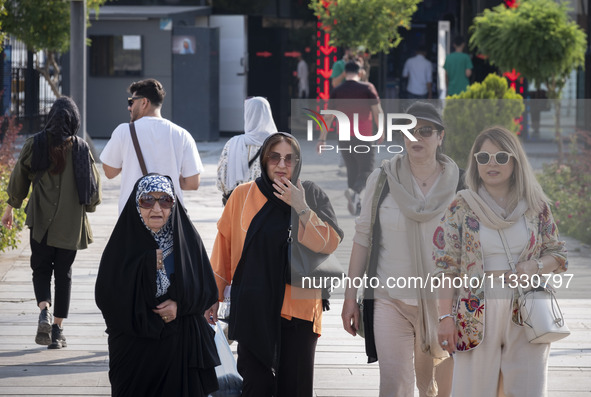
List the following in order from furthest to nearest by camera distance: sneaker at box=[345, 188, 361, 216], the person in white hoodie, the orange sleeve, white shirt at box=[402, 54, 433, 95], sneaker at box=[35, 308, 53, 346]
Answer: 1. white shirt at box=[402, 54, 433, 95]
2. the person in white hoodie
3. sneaker at box=[35, 308, 53, 346]
4. sneaker at box=[345, 188, 361, 216]
5. the orange sleeve

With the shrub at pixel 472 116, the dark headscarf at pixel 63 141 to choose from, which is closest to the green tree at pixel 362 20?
the shrub at pixel 472 116

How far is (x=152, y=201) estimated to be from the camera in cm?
510

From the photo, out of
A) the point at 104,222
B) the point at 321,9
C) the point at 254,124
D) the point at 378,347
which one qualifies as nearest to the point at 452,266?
the point at 378,347

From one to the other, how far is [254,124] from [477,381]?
3416mm

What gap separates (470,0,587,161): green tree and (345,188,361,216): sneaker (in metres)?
11.5

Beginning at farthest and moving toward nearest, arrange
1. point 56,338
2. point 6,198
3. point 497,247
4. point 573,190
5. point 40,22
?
point 40,22, point 573,190, point 6,198, point 56,338, point 497,247

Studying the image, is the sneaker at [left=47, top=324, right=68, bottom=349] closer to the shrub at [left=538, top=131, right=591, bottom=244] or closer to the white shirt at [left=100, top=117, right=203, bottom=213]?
the white shirt at [left=100, top=117, right=203, bottom=213]

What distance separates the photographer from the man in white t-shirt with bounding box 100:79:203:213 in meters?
7.21

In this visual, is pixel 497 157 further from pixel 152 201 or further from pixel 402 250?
pixel 152 201

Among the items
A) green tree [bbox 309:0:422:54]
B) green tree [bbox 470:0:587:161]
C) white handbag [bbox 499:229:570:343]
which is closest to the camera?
white handbag [bbox 499:229:570:343]

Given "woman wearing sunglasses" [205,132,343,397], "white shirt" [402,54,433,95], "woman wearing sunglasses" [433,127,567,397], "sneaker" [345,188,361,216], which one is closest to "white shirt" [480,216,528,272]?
"woman wearing sunglasses" [433,127,567,397]

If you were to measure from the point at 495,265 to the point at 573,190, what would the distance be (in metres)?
8.75

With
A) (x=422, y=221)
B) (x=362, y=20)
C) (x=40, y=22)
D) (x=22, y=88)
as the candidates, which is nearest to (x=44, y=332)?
(x=422, y=221)

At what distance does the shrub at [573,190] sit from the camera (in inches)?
491
